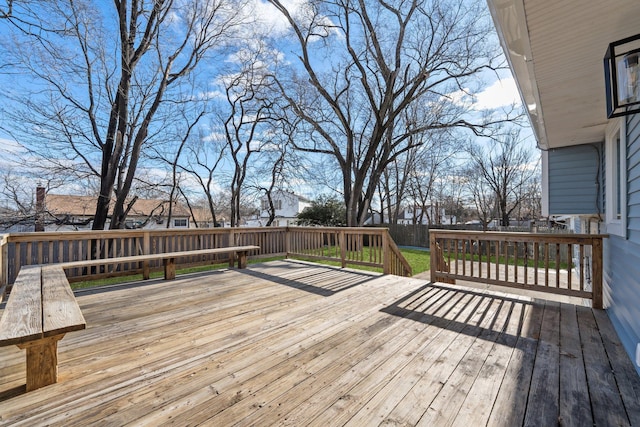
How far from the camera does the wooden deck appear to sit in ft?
5.22

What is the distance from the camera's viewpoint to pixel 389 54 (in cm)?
1111

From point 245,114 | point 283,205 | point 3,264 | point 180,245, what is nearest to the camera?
point 3,264

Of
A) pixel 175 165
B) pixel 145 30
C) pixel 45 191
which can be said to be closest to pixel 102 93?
pixel 145 30

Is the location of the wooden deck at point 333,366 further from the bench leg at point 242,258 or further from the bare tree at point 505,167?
the bare tree at point 505,167

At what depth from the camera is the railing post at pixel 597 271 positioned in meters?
3.33

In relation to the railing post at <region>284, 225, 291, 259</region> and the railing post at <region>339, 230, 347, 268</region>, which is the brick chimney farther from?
the railing post at <region>339, 230, 347, 268</region>

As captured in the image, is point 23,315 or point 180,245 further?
point 180,245

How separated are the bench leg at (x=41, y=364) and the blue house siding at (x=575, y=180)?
6912mm

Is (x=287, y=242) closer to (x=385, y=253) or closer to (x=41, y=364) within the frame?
(x=385, y=253)

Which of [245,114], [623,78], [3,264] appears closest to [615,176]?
[623,78]

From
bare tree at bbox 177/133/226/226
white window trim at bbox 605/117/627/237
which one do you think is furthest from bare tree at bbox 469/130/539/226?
bare tree at bbox 177/133/226/226

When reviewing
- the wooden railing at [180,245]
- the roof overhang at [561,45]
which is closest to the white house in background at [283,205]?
the wooden railing at [180,245]

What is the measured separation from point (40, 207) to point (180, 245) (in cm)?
628

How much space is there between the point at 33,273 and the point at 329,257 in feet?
15.3
